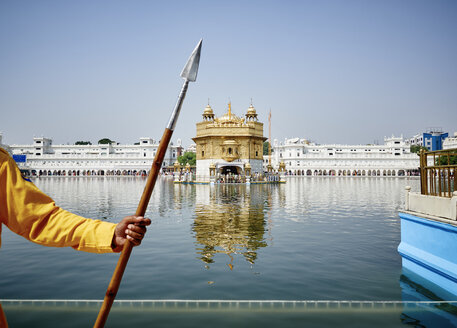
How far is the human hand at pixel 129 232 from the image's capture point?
180 cm

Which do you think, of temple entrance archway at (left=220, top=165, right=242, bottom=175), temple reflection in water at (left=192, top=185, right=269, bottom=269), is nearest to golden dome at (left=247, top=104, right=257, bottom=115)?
temple entrance archway at (left=220, top=165, right=242, bottom=175)

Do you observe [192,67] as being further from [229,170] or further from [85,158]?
[85,158]

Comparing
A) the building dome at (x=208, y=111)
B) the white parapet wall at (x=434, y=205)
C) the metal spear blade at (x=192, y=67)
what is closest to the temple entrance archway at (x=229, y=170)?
the building dome at (x=208, y=111)

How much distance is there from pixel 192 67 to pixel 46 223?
3.82ft

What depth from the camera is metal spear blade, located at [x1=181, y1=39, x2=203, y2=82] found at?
209cm

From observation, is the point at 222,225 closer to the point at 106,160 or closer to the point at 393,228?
the point at 393,228

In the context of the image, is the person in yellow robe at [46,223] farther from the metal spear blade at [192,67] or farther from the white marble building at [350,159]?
the white marble building at [350,159]

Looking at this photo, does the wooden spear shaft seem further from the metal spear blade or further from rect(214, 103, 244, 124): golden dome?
rect(214, 103, 244, 124): golden dome

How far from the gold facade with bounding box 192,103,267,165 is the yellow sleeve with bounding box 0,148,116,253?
144 feet

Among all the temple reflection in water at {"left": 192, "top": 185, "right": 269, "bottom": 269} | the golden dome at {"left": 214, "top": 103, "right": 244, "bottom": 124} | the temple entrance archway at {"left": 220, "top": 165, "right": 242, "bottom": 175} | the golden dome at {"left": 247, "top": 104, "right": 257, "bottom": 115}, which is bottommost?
the temple reflection in water at {"left": 192, "top": 185, "right": 269, "bottom": 269}

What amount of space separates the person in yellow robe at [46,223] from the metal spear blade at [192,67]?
862 millimetres

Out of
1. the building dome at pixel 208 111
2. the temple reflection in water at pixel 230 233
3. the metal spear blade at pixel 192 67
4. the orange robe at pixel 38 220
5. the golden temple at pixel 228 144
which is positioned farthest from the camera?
the building dome at pixel 208 111

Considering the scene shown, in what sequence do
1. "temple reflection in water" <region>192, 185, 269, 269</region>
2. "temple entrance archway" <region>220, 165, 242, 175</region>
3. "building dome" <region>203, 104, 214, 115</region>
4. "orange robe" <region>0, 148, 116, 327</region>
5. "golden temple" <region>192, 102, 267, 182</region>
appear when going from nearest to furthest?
"orange robe" <region>0, 148, 116, 327</region>, "temple reflection in water" <region>192, 185, 269, 269</region>, "golden temple" <region>192, 102, 267, 182</region>, "temple entrance archway" <region>220, 165, 242, 175</region>, "building dome" <region>203, 104, 214, 115</region>

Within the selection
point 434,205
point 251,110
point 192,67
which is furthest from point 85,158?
point 192,67
